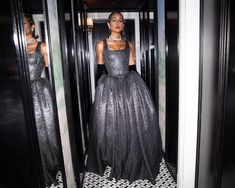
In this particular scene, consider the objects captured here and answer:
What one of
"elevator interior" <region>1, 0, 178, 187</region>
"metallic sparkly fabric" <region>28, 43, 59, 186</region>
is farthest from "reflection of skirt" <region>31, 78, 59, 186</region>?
"elevator interior" <region>1, 0, 178, 187</region>

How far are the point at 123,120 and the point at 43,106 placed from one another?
111 cm

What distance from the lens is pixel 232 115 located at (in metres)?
1.08

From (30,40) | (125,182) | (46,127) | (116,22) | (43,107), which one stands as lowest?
(125,182)

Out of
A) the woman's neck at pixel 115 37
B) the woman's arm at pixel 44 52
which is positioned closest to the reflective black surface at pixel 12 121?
the woman's arm at pixel 44 52

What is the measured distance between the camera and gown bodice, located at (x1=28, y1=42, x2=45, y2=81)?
96 cm

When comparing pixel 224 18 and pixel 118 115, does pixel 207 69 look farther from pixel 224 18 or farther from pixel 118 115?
pixel 118 115

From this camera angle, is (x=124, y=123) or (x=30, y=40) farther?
(x=124, y=123)

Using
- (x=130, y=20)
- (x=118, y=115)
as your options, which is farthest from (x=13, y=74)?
(x=130, y=20)

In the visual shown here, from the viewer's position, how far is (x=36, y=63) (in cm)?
102

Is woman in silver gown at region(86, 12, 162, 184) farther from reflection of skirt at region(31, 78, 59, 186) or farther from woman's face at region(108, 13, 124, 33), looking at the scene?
reflection of skirt at region(31, 78, 59, 186)

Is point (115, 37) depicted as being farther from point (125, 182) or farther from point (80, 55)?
point (125, 182)

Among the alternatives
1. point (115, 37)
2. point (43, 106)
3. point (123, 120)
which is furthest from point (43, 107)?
point (115, 37)

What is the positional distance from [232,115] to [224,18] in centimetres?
54

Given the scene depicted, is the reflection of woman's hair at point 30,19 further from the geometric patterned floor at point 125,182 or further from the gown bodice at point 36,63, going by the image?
the geometric patterned floor at point 125,182
